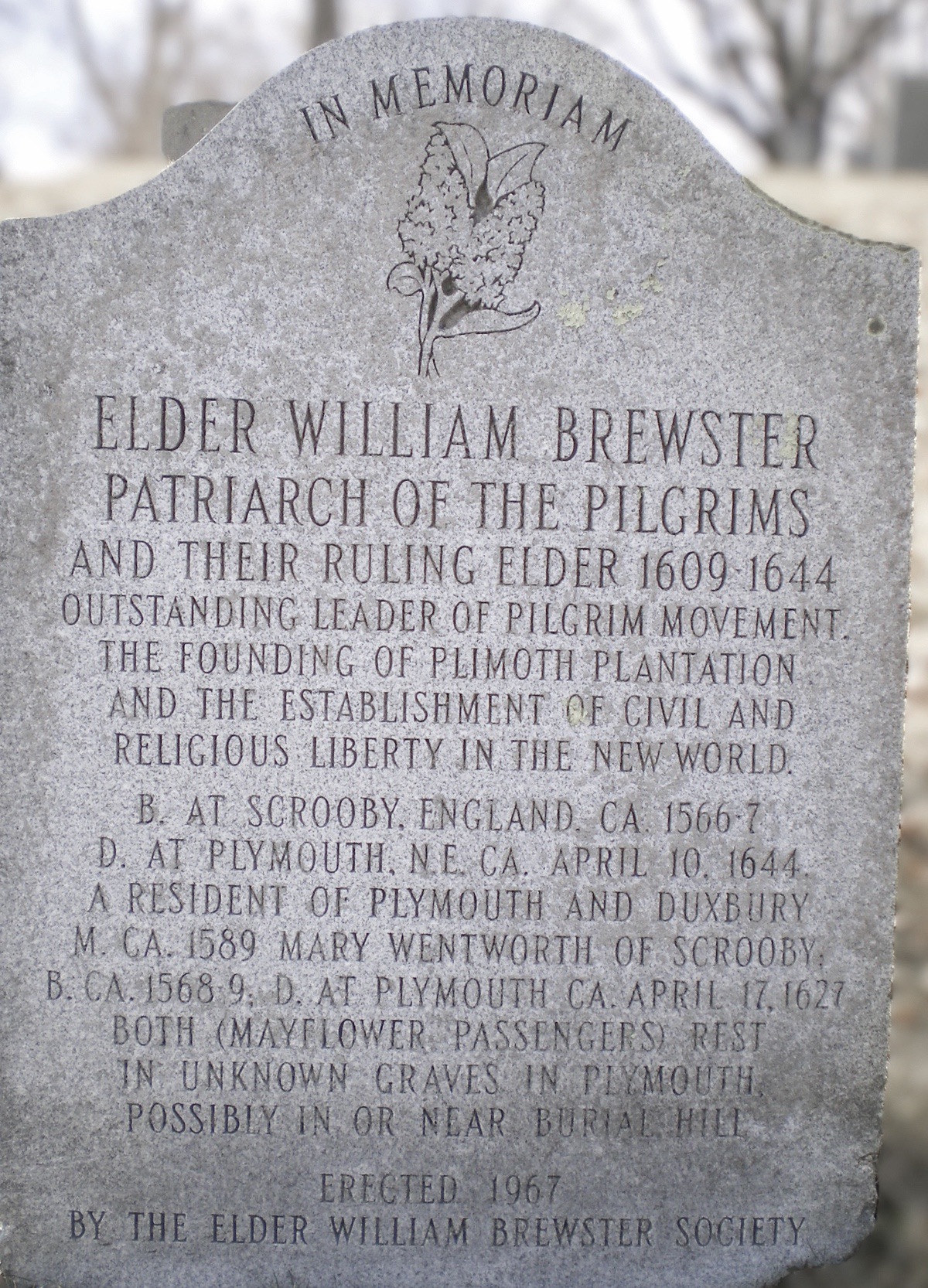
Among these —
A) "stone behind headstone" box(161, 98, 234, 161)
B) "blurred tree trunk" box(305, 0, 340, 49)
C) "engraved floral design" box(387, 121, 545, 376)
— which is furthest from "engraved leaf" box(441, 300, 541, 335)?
"blurred tree trunk" box(305, 0, 340, 49)

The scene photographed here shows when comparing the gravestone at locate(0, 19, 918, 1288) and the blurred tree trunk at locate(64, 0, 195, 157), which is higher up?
the blurred tree trunk at locate(64, 0, 195, 157)

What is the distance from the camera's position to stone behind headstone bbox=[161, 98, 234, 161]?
2.87m

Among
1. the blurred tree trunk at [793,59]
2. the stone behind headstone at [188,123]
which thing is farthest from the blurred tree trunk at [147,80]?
the stone behind headstone at [188,123]

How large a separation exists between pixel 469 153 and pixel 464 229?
0.16 meters

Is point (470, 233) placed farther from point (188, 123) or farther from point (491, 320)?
point (188, 123)

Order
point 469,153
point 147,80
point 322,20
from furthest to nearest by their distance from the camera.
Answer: point 147,80, point 322,20, point 469,153

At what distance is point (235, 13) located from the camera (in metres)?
27.2

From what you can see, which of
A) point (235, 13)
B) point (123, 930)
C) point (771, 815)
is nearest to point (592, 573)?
Answer: point (771, 815)

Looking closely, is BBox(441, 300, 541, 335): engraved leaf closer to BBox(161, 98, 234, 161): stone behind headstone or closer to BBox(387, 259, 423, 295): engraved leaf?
BBox(387, 259, 423, 295): engraved leaf

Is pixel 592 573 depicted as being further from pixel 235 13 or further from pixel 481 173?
pixel 235 13

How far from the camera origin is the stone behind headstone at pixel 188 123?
287cm

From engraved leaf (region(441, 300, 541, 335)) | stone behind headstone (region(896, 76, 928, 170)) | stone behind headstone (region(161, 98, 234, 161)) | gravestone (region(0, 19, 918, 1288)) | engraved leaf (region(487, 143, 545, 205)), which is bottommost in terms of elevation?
gravestone (region(0, 19, 918, 1288))

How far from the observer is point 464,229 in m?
2.53

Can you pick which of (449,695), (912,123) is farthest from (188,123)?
(912,123)
